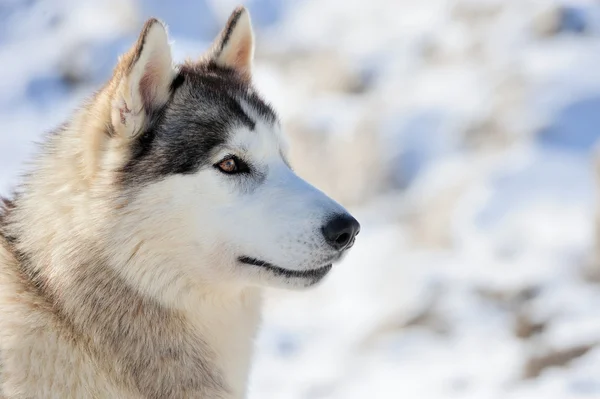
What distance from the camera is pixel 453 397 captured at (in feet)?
23.9

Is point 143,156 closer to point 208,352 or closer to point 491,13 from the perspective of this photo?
point 208,352

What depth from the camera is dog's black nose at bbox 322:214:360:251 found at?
2.96 meters

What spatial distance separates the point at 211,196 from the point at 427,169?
8540mm

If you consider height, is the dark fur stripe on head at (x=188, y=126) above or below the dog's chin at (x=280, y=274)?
above

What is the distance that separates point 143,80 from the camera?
3.06 meters

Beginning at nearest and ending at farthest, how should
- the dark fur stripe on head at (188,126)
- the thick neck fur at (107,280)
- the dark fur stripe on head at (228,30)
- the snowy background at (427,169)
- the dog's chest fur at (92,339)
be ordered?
1. the dog's chest fur at (92,339)
2. the thick neck fur at (107,280)
3. the dark fur stripe on head at (188,126)
4. the dark fur stripe on head at (228,30)
5. the snowy background at (427,169)

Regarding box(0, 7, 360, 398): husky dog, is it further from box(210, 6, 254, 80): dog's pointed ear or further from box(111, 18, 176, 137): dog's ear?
box(210, 6, 254, 80): dog's pointed ear

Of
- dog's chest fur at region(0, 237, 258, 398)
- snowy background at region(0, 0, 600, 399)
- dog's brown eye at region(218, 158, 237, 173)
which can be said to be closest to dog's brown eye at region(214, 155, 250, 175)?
dog's brown eye at region(218, 158, 237, 173)

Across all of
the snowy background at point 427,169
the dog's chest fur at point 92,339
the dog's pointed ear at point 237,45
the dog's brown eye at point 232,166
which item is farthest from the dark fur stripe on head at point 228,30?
the dog's chest fur at point 92,339

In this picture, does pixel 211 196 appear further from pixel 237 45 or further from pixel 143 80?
pixel 237 45

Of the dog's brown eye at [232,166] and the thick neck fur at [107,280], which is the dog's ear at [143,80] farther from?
the dog's brown eye at [232,166]

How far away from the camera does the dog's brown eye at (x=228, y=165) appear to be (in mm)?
3051

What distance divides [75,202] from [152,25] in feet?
2.28

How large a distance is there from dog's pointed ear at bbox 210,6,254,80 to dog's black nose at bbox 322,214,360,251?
42.0 inches
